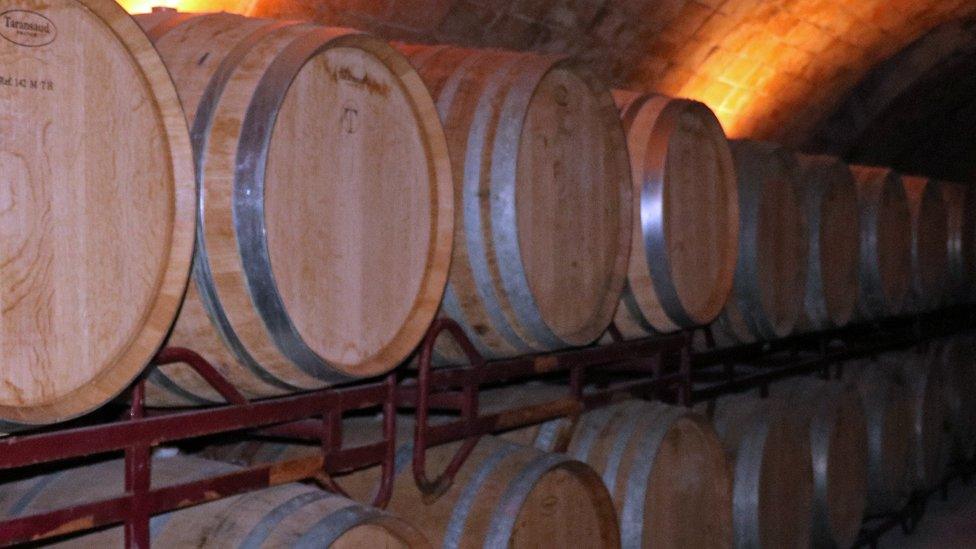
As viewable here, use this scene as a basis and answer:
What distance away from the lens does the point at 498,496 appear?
10.7 ft

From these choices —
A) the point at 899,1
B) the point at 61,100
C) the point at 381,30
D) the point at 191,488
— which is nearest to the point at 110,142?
the point at 61,100

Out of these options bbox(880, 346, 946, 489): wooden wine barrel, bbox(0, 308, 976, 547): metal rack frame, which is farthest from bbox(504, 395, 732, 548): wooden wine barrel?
bbox(880, 346, 946, 489): wooden wine barrel

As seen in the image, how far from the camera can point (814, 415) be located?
5613 millimetres

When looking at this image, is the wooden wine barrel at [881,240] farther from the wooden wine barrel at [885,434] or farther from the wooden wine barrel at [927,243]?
the wooden wine barrel at [885,434]

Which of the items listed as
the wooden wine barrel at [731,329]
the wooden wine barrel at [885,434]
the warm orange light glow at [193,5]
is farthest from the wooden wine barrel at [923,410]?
the warm orange light glow at [193,5]

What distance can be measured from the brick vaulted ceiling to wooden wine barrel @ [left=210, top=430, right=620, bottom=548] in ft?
7.38

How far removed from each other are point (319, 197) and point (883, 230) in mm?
4784

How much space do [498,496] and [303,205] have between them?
113 cm

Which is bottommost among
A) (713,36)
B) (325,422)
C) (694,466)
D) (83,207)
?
(694,466)

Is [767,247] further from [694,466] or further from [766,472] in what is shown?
[694,466]

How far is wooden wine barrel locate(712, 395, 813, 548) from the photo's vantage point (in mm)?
4875

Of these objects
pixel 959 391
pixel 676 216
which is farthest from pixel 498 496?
pixel 959 391

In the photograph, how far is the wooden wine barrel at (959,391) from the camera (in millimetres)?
7930

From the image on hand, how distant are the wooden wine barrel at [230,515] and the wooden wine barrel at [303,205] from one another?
0.24 m
